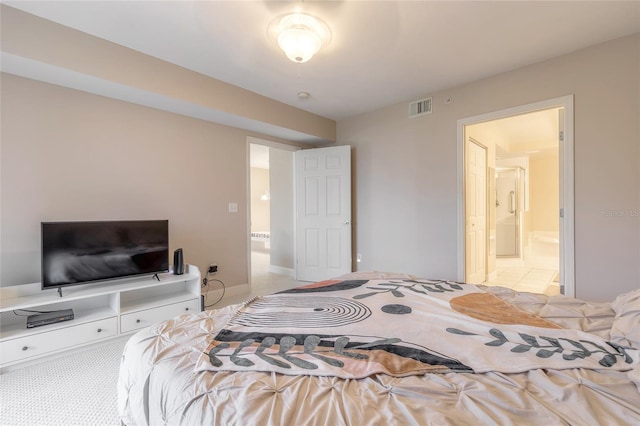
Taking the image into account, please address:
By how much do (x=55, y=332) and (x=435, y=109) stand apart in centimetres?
446

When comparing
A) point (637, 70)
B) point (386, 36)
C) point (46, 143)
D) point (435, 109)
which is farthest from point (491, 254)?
point (46, 143)

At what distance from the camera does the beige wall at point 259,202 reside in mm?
9125

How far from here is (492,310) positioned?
144 cm

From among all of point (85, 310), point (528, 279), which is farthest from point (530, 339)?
point (528, 279)

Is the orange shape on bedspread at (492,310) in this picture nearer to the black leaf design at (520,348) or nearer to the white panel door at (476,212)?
the black leaf design at (520,348)

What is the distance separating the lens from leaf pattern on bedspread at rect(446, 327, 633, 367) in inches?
38.9

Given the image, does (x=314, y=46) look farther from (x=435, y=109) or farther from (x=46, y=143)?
(x=46, y=143)

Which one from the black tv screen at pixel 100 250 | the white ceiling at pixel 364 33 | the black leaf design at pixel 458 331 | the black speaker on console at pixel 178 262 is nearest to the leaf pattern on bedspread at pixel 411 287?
the black leaf design at pixel 458 331

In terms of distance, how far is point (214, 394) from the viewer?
2.76 feet

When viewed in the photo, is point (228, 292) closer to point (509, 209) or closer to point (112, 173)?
point (112, 173)

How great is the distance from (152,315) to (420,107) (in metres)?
3.95

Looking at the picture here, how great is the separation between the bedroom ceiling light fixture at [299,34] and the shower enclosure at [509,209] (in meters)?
5.75

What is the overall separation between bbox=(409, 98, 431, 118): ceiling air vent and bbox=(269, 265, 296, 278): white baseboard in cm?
317

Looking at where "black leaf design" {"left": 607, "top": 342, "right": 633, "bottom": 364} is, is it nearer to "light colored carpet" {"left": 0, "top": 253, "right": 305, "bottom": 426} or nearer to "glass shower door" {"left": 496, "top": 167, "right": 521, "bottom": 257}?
"light colored carpet" {"left": 0, "top": 253, "right": 305, "bottom": 426}
